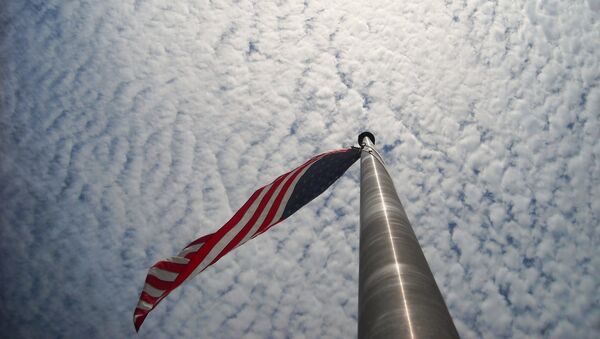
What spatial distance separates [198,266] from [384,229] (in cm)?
502

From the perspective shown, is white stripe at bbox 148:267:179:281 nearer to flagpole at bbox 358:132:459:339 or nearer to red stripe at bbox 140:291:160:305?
red stripe at bbox 140:291:160:305

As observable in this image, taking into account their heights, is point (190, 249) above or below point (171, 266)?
above

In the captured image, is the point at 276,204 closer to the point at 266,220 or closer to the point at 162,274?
the point at 266,220

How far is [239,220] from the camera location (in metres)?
10.5

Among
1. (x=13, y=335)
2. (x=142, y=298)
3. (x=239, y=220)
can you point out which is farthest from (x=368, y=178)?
(x=13, y=335)

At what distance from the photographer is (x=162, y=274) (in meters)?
9.74

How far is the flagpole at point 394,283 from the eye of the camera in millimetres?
4816

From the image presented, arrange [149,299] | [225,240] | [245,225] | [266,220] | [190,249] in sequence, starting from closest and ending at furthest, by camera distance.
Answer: [149,299]
[225,240]
[190,249]
[245,225]
[266,220]

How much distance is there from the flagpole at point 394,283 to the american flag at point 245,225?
295cm

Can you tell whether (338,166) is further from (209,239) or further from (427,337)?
(427,337)

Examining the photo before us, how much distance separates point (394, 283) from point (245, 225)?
5.62 metres

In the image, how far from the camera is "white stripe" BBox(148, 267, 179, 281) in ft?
31.7

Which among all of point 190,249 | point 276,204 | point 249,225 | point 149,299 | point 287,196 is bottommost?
point 149,299

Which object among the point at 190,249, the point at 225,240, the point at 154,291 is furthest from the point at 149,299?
the point at 225,240
